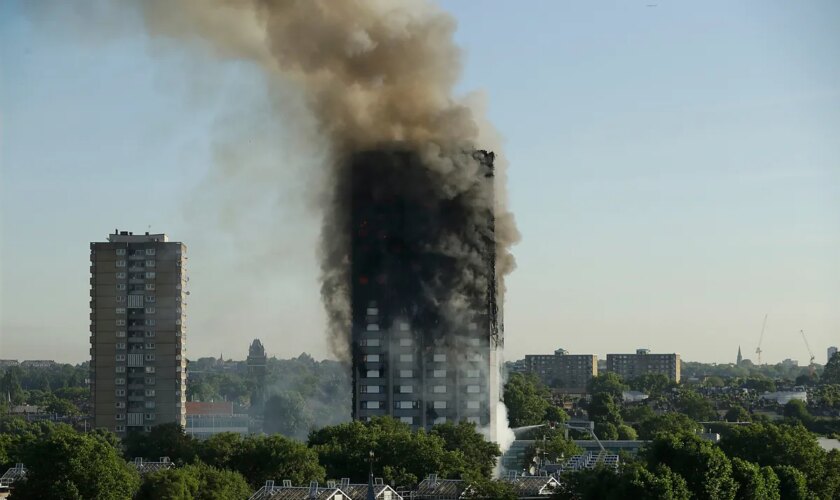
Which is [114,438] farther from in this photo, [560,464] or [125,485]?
[125,485]

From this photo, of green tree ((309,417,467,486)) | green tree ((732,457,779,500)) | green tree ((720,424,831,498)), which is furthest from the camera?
green tree ((309,417,467,486))

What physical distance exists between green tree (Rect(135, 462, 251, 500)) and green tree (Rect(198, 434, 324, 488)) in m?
7.43

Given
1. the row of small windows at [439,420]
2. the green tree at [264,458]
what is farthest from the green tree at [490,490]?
the row of small windows at [439,420]

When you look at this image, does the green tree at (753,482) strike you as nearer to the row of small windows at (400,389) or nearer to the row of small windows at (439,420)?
the row of small windows at (439,420)

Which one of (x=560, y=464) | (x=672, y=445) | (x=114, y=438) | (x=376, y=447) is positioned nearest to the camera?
(x=672, y=445)

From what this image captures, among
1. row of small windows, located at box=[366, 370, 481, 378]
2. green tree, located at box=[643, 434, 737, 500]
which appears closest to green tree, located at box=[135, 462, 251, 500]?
green tree, located at box=[643, 434, 737, 500]

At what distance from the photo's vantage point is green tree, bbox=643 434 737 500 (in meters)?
118

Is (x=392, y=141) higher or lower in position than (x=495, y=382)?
higher

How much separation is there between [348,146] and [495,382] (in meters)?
26.5

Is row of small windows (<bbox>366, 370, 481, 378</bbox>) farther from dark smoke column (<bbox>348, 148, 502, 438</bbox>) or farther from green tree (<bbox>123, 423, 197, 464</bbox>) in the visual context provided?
green tree (<bbox>123, 423, 197, 464</bbox>)

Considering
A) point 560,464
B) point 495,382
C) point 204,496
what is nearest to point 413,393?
point 495,382

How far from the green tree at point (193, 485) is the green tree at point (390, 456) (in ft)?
44.1

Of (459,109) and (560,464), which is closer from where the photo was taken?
(560,464)

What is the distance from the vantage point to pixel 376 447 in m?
145
